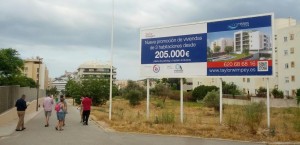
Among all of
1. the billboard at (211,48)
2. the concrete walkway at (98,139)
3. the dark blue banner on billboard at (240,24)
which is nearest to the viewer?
the concrete walkway at (98,139)

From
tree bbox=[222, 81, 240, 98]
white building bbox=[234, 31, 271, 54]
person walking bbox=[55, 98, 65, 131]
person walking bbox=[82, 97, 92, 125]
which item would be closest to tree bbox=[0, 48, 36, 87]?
person walking bbox=[82, 97, 92, 125]

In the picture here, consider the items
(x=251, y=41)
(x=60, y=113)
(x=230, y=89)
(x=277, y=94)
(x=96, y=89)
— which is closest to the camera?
(x=60, y=113)

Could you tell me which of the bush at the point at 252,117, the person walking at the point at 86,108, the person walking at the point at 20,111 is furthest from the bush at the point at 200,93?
the person walking at the point at 20,111

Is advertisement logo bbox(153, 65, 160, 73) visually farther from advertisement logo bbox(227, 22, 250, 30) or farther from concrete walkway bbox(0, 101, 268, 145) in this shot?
concrete walkway bbox(0, 101, 268, 145)

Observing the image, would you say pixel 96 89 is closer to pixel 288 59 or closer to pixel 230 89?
pixel 288 59

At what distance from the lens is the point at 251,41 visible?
18.9 m

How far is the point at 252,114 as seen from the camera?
17797 millimetres

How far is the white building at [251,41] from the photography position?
1864 centimetres

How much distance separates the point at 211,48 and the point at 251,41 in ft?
7.69

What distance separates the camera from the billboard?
18750 millimetres

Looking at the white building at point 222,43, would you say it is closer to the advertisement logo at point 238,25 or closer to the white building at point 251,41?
the white building at point 251,41

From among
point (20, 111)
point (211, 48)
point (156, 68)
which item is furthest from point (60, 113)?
point (211, 48)

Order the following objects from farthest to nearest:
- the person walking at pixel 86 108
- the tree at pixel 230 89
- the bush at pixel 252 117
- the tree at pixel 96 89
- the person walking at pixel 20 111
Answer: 1. the tree at pixel 230 89
2. the tree at pixel 96 89
3. the person walking at pixel 86 108
4. the person walking at pixel 20 111
5. the bush at pixel 252 117

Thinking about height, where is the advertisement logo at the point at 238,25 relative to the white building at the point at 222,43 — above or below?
above
